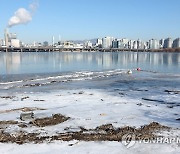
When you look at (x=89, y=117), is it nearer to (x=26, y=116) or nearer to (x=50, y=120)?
(x=50, y=120)

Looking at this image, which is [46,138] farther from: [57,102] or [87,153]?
[57,102]

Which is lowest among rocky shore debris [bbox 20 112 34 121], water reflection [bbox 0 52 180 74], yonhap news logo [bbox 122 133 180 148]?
water reflection [bbox 0 52 180 74]

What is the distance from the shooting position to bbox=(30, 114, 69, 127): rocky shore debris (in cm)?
980

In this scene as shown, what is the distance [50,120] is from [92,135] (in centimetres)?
234

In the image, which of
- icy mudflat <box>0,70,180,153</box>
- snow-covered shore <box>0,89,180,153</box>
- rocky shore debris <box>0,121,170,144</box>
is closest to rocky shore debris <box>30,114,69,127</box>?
icy mudflat <box>0,70,180,153</box>

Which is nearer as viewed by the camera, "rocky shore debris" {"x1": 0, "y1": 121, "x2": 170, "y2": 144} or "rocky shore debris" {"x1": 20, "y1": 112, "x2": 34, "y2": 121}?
"rocky shore debris" {"x1": 0, "y1": 121, "x2": 170, "y2": 144}

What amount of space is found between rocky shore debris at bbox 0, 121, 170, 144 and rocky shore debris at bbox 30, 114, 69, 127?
1086mm

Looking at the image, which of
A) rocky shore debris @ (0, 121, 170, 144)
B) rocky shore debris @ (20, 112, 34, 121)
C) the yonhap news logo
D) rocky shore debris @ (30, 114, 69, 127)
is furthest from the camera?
rocky shore debris @ (20, 112, 34, 121)

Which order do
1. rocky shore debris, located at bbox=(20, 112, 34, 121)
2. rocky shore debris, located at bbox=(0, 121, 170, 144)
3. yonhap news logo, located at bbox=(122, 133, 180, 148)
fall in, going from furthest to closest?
rocky shore debris, located at bbox=(20, 112, 34, 121)
rocky shore debris, located at bbox=(0, 121, 170, 144)
yonhap news logo, located at bbox=(122, 133, 180, 148)

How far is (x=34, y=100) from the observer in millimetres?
15141

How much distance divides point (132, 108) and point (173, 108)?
1.89 meters

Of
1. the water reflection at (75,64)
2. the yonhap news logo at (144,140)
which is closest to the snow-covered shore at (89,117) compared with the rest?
the yonhap news logo at (144,140)

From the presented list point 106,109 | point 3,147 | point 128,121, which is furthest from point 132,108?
point 3,147

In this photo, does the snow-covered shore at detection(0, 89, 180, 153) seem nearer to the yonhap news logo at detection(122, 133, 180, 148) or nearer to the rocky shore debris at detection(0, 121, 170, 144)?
the yonhap news logo at detection(122, 133, 180, 148)
